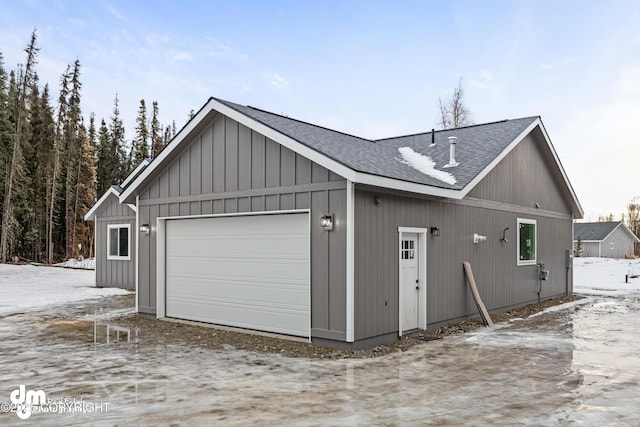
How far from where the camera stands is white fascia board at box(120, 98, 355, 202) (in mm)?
7188

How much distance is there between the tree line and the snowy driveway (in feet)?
78.6

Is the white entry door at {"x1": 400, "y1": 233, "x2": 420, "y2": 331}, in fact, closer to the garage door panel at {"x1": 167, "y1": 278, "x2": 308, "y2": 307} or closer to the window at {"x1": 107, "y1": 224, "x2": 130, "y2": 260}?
the garage door panel at {"x1": 167, "y1": 278, "x2": 308, "y2": 307}

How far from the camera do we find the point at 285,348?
747cm

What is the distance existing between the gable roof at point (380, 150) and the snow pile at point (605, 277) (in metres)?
5.93

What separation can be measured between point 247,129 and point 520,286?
7.87 metres

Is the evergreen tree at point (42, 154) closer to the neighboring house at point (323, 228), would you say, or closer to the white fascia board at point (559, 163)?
the neighboring house at point (323, 228)

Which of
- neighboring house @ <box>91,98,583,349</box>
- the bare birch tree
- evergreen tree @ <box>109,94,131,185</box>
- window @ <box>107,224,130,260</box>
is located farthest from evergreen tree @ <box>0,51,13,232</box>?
the bare birch tree

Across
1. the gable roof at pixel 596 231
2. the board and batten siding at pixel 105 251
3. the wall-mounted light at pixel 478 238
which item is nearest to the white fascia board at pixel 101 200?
the board and batten siding at pixel 105 251

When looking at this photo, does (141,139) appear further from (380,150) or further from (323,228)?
(323,228)

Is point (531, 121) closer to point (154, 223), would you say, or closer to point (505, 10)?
point (505, 10)

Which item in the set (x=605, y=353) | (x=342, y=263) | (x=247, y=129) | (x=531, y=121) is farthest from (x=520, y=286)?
(x=247, y=129)

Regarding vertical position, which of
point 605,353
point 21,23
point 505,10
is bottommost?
point 605,353

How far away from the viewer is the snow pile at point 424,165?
9.89m

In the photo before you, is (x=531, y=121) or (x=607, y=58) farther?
(x=607, y=58)
